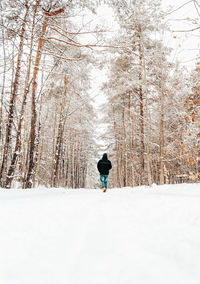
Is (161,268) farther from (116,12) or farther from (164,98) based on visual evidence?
(164,98)

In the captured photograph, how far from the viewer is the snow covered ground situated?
1.37 metres

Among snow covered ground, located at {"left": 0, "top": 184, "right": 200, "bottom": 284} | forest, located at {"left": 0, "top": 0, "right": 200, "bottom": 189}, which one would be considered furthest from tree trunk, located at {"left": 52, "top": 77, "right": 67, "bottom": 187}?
snow covered ground, located at {"left": 0, "top": 184, "right": 200, "bottom": 284}

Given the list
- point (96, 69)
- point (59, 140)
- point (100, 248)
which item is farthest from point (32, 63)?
point (59, 140)

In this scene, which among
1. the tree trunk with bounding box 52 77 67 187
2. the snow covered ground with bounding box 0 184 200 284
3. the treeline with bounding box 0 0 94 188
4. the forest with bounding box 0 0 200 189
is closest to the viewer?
the snow covered ground with bounding box 0 184 200 284

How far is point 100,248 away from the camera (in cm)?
182

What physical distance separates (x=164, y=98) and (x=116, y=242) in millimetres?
9109

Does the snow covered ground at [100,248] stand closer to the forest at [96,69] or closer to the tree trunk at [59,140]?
the forest at [96,69]

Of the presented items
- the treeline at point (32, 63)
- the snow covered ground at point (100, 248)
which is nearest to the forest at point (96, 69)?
the treeline at point (32, 63)

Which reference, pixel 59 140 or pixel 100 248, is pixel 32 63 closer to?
pixel 100 248

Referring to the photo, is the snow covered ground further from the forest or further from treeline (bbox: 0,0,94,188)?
treeline (bbox: 0,0,94,188)

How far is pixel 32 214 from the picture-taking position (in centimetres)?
292

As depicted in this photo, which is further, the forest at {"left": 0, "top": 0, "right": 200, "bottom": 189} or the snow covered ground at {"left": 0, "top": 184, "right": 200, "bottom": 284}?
the forest at {"left": 0, "top": 0, "right": 200, "bottom": 189}

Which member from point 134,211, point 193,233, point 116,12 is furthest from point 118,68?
point 193,233

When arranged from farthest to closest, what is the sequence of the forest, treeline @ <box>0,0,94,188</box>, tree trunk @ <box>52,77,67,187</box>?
1. tree trunk @ <box>52,77,67,187</box>
2. the forest
3. treeline @ <box>0,0,94,188</box>
